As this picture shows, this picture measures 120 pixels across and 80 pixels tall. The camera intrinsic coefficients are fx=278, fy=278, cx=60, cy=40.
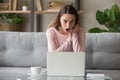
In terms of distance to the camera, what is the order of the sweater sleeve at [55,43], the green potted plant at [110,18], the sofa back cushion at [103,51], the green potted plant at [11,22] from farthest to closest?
1. the green potted plant at [11,22]
2. the green potted plant at [110,18]
3. the sofa back cushion at [103,51]
4. the sweater sleeve at [55,43]

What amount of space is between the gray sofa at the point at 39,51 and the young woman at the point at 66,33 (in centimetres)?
55

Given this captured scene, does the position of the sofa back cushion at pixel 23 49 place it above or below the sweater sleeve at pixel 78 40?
below

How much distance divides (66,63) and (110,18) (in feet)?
7.51

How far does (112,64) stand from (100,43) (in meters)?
0.26

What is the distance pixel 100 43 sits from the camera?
3047 millimetres

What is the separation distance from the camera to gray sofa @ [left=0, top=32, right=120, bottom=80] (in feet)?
9.83

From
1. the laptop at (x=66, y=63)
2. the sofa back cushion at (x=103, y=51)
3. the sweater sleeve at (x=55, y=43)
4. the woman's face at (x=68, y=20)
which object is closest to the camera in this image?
the laptop at (x=66, y=63)

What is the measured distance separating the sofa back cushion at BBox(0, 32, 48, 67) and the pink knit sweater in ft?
2.01

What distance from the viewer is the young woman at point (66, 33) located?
→ 229cm

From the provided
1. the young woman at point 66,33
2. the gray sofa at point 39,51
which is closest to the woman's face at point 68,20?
the young woman at point 66,33

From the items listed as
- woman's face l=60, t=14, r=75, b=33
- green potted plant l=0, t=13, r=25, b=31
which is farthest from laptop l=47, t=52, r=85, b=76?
green potted plant l=0, t=13, r=25, b=31

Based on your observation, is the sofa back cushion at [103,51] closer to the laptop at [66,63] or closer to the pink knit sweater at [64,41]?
the pink knit sweater at [64,41]

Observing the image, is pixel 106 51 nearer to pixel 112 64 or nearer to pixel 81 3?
pixel 112 64

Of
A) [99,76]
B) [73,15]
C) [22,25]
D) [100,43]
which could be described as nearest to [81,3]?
[22,25]
